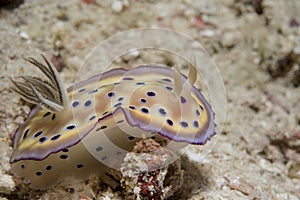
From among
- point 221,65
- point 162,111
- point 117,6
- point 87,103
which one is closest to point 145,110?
point 162,111

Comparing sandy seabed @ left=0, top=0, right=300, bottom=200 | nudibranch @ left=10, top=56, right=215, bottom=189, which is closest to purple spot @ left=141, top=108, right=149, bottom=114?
nudibranch @ left=10, top=56, right=215, bottom=189

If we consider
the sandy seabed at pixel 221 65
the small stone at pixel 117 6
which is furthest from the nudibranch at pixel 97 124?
the small stone at pixel 117 6

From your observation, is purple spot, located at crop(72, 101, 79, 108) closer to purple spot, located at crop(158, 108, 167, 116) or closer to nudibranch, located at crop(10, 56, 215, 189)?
nudibranch, located at crop(10, 56, 215, 189)

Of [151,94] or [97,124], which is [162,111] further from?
[97,124]

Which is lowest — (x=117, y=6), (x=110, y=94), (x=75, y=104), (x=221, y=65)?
(x=221, y=65)

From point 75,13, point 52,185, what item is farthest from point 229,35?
point 52,185
